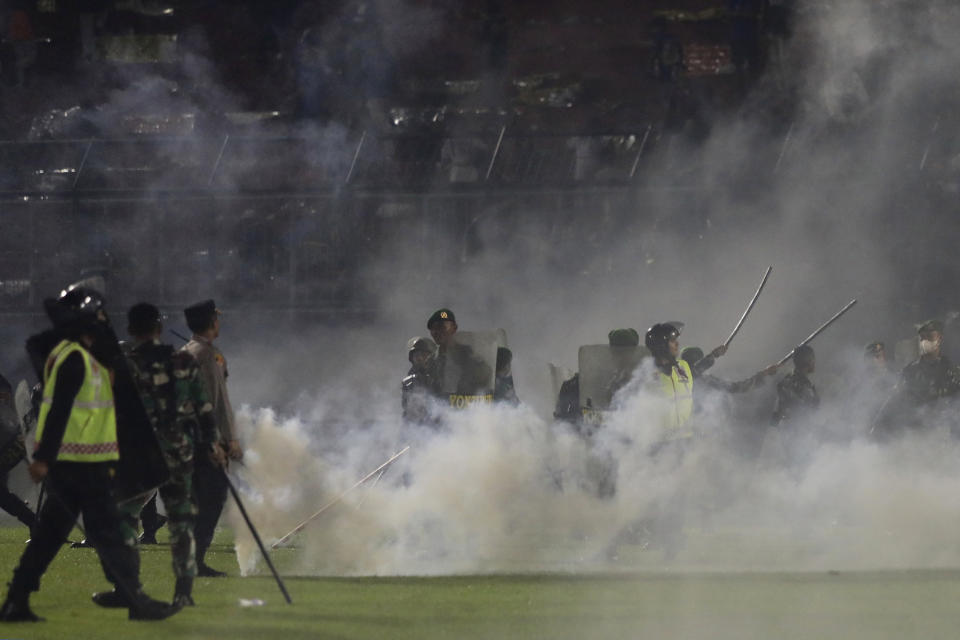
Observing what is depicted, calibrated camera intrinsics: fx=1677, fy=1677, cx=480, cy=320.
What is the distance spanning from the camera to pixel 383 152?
19641 millimetres

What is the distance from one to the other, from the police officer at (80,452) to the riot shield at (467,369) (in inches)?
158

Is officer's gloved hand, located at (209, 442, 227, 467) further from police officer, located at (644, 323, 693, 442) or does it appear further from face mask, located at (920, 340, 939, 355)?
face mask, located at (920, 340, 939, 355)

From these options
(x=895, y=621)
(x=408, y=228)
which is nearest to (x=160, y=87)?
(x=408, y=228)

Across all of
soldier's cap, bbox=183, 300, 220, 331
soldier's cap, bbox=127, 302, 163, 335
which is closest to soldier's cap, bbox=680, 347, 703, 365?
soldier's cap, bbox=183, 300, 220, 331

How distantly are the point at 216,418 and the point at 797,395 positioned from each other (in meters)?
7.35

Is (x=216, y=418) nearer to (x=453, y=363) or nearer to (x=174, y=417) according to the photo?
(x=174, y=417)

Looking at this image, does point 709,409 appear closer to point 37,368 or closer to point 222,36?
point 37,368

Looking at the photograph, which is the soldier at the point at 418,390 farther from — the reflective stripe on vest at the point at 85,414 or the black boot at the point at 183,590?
the reflective stripe on vest at the point at 85,414

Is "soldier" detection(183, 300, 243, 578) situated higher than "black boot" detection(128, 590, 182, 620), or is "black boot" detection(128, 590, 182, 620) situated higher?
"soldier" detection(183, 300, 243, 578)

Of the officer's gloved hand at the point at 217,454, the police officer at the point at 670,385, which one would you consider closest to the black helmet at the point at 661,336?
the police officer at the point at 670,385

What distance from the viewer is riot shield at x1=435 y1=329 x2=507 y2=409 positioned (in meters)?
11.2

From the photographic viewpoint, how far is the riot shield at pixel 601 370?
11.5 metres

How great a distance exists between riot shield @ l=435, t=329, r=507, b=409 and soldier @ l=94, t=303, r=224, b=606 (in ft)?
10.8

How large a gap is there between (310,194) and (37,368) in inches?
466
